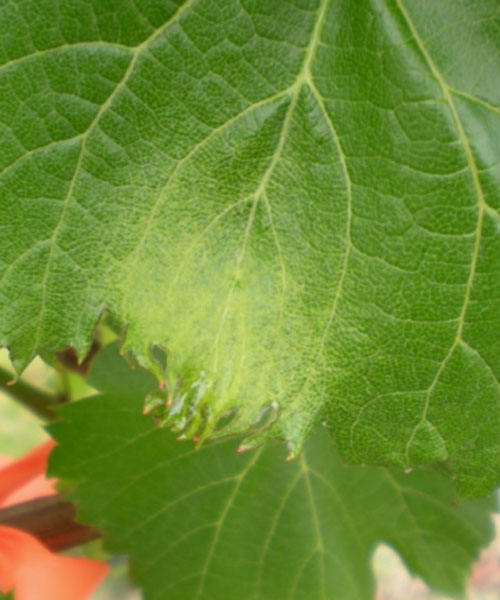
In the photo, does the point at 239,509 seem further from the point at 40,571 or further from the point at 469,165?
the point at 469,165

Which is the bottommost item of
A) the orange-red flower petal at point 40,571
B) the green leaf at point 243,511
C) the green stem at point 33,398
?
the green leaf at point 243,511

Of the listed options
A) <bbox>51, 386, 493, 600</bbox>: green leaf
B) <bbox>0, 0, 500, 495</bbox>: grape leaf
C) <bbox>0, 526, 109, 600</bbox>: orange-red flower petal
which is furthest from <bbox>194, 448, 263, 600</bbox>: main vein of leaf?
<bbox>0, 0, 500, 495</bbox>: grape leaf

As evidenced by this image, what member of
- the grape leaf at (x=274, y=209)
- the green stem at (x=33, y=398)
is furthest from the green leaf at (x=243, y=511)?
the grape leaf at (x=274, y=209)

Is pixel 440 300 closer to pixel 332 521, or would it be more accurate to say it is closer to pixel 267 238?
pixel 267 238

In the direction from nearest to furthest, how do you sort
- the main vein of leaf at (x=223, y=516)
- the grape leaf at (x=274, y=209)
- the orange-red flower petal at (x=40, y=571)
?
the grape leaf at (x=274, y=209) → the orange-red flower petal at (x=40, y=571) → the main vein of leaf at (x=223, y=516)

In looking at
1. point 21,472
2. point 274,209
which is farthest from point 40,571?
point 274,209

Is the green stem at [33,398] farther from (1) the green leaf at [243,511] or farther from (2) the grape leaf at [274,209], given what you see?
(2) the grape leaf at [274,209]

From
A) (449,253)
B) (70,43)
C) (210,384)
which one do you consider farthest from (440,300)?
(70,43)

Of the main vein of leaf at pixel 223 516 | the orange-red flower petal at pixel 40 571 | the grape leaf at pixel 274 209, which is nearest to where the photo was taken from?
the grape leaf at pixel 274 209
